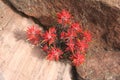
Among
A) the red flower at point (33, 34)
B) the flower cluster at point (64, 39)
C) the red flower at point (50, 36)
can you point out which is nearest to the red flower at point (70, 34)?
the flower cluster at point (64, 39)

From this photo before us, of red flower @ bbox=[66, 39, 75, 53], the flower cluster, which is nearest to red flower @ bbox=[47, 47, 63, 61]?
the flower cluster

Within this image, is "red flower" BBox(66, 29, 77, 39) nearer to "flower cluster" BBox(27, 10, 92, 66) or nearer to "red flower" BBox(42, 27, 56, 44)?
"flower cluster" BBox(27, 10, 92, 66)

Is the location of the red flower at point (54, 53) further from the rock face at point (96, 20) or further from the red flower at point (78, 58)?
the rock face at point (96, 20)

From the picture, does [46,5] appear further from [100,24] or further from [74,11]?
[100,24]

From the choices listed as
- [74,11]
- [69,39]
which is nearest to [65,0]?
[74,11]

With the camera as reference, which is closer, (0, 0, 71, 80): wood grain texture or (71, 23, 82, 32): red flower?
(71, 23, 82, 32): red flower

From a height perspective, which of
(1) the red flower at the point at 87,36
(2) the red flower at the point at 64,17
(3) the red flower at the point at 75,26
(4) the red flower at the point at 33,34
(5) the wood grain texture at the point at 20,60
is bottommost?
(5) the wood grain texture at the point at 20,60
